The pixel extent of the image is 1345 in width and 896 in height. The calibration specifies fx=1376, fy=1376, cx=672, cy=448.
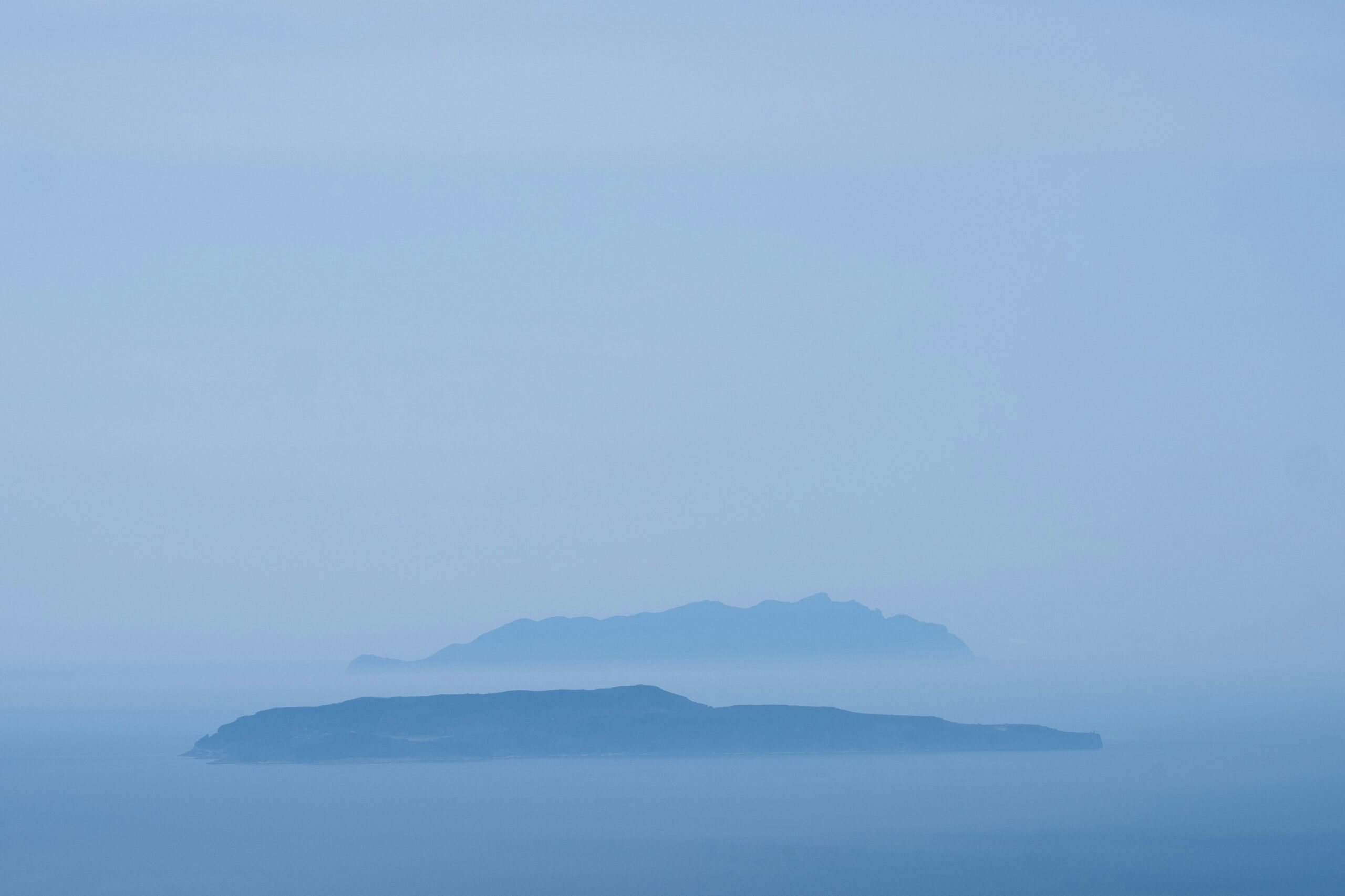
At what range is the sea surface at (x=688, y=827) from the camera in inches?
1859

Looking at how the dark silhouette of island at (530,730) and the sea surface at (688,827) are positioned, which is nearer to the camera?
the sea surface at (688,827)

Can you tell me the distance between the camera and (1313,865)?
1929 inches

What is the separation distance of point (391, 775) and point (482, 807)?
70.9 feet

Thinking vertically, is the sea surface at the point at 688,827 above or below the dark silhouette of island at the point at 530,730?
below

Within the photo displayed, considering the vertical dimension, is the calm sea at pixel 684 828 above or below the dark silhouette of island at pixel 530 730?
below

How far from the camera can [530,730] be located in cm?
9706

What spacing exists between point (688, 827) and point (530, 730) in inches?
1417

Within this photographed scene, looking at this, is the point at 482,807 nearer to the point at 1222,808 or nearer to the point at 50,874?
the point at 50,874

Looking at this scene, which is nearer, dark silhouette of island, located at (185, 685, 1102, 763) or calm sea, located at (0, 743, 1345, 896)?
calm sea, located at (0, 743, 1345, 896)

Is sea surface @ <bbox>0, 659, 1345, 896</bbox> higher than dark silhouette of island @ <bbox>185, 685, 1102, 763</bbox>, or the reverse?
dark silhouette of island @ <bbox>185, 685, 1102, 763</bbox>

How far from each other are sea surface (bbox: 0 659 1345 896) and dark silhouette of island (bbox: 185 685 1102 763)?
1380 millimetres

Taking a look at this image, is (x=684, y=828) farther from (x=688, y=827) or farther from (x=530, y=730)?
(x=530, y=730)

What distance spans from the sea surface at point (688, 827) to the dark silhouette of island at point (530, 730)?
1380 millimetres

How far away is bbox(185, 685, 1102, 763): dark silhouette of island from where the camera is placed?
310 feet
